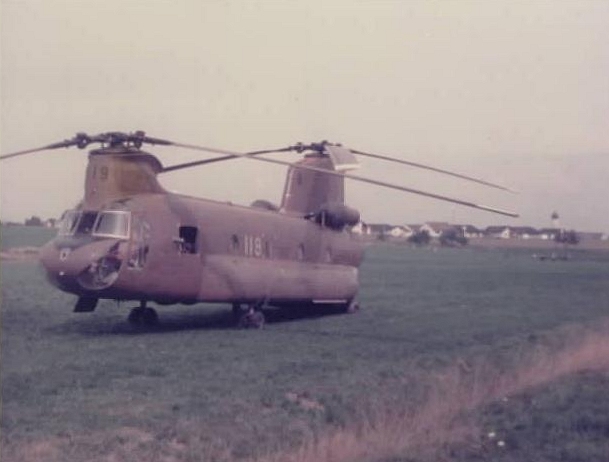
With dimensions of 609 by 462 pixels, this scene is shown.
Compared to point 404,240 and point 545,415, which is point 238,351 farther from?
point 404,240

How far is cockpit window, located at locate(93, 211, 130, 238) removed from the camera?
18578mm

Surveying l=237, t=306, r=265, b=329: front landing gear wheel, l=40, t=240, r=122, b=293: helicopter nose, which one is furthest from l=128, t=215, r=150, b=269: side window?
l=237, t=306, r=265, b=329: front landing gear wheel

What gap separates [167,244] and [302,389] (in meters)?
7.04

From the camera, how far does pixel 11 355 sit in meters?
15.6

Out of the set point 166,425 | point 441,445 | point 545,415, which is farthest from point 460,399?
point 166,425

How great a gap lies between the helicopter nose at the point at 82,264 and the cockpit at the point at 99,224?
246 mm

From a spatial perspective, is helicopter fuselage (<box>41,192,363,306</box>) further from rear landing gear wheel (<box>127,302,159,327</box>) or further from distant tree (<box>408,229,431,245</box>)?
distant tree (<box>408,229,431,245</box>)

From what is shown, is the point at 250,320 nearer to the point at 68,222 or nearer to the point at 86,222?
the point at 86,222

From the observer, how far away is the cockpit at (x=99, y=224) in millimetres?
18594

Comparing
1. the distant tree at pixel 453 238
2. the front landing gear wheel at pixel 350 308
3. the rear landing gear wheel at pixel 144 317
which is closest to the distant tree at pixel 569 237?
the distant tree at pixel 453 238

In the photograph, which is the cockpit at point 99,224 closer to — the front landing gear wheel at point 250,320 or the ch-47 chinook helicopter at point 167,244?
the ch-47 chinook helicopter at point 167,244

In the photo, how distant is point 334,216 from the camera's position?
2617cm

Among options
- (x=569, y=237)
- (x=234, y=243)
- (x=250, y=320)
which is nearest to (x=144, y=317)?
(x=250, y=320)

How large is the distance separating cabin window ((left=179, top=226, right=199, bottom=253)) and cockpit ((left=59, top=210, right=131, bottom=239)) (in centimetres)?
156
